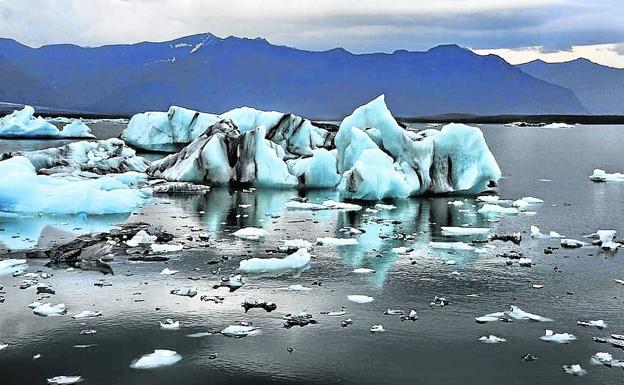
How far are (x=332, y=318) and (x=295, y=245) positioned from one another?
4.99 meters

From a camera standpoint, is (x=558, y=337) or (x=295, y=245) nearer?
(x=558, y=337)

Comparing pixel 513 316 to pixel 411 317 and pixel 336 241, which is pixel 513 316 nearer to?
pixel 411 317

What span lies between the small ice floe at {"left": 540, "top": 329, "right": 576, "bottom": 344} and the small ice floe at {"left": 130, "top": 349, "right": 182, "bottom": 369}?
5.06 metres

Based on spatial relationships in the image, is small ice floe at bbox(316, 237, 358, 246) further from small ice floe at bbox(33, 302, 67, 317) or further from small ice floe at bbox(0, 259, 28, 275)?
small ice floe at bbox(33, 302, 67, 317)

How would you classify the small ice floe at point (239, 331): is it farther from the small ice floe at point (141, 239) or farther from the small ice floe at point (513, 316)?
the small ice floe at point (141, 239)

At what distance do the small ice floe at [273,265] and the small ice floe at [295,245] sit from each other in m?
1.38

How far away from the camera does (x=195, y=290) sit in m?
12.1

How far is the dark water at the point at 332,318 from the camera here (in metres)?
8.93

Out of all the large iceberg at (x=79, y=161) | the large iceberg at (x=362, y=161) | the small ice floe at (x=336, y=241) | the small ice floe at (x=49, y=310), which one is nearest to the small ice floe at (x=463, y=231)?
the small ice floe at (x=336, y=241)

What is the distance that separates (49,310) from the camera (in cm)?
1099

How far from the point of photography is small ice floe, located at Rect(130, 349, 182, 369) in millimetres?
9039

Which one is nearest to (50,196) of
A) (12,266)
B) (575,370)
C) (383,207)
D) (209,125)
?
(12,266)

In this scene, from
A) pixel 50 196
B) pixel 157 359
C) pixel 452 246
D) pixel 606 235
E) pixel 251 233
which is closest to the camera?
pixel 157 359

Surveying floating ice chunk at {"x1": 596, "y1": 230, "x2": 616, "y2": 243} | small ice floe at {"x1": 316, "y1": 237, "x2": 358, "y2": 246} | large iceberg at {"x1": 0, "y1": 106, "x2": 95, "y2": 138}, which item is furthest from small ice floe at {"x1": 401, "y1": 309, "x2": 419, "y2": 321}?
large iceberg at {"x1": 0, "y1": 106, "x2": 95, "y2": 138}
